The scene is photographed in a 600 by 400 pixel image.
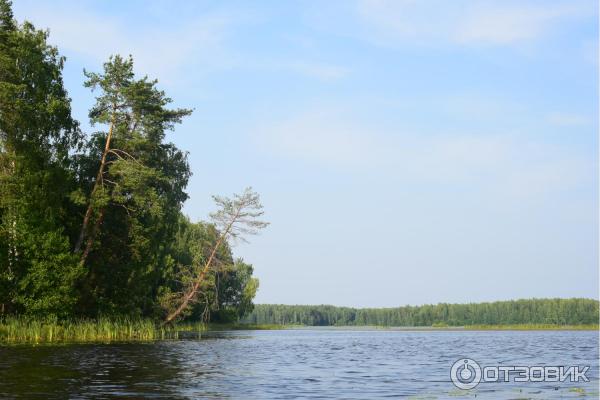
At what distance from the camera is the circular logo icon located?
2089 centimetres

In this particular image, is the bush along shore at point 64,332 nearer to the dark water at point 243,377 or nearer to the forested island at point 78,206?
the forested island at point 78,206

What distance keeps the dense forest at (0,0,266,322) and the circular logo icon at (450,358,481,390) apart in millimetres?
27986

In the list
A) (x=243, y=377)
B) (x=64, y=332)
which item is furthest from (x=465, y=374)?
(x=64, y=332)

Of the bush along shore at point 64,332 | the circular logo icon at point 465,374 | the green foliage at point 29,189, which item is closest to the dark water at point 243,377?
the circular logo icon at point 465,374

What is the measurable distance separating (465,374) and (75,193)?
33637mm

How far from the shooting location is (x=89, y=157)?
53.6m

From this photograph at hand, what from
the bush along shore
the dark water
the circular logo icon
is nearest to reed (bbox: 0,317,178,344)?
the bush along shore

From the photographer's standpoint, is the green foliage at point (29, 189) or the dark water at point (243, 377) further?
the green foliage at point (29, 189)

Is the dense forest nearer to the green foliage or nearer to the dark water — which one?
Answer: the green foliage

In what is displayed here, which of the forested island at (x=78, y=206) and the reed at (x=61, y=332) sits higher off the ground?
the forested island at (x=78, y=206)

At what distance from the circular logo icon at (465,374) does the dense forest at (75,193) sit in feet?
91.8

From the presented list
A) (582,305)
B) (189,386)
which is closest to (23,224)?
(189,386)

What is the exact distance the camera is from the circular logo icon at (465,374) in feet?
68.5

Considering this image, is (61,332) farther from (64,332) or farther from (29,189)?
(29,189)
